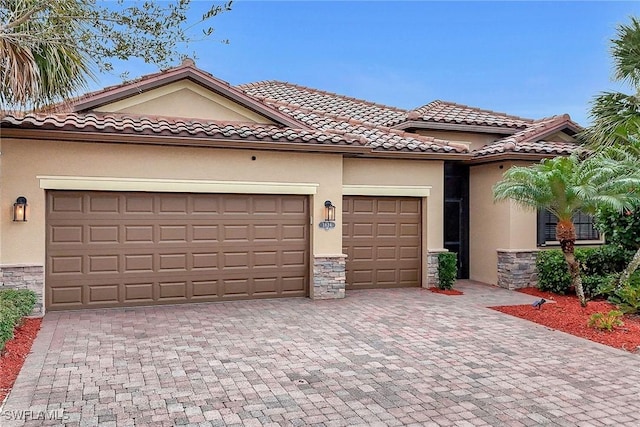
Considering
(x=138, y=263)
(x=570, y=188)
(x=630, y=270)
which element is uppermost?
(x=570, y=188)

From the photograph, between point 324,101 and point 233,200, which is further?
point 324,101

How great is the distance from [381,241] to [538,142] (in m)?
5.58

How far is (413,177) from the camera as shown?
13.9m

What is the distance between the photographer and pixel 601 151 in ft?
37.4

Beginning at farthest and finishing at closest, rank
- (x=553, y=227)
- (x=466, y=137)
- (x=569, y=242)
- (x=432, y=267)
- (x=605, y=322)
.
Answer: (x=466, y=137), (x=553, y=227), (x=432, y=267), (x=569, y=242), (x=605, y=322)

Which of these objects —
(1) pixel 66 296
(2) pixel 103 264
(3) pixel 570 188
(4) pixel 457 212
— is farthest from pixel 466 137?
(1) pixel 66 296

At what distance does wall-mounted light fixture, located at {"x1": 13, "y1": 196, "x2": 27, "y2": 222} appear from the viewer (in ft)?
33.1

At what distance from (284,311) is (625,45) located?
9.82 metres

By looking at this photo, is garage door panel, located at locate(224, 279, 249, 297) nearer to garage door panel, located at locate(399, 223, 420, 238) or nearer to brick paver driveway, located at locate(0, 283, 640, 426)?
brick paver driveway, located at locate(0, 283, 640, 426)

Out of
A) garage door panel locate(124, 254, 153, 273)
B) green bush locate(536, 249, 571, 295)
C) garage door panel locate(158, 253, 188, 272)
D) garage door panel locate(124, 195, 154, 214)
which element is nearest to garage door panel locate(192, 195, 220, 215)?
garage door panel locate(124, 195, 154, 214)

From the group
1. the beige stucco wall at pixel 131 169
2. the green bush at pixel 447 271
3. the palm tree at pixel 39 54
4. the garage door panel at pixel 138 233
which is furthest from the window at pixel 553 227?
the palm tree at pixel 39 54

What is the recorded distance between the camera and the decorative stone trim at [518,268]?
551 inches

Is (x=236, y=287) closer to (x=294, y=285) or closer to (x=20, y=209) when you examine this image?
(x=294, y=285)

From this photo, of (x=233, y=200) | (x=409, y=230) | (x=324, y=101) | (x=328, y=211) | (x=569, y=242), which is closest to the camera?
(x=569, y=242)
